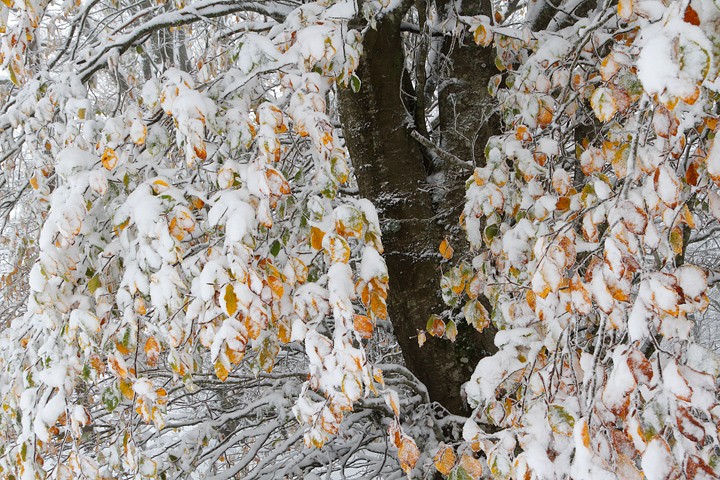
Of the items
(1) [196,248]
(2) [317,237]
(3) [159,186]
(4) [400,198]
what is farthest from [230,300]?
(4) [400,198]

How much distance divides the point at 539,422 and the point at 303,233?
78 cm

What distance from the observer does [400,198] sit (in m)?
2.14

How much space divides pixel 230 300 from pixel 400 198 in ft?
3.52

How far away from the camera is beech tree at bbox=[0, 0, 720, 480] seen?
3.23 feet

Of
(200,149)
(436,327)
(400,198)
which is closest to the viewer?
(200,149)

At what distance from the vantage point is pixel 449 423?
89.4 inches

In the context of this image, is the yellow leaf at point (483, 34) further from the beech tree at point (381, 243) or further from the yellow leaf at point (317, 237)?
the yellow leaf at point (317, 237)

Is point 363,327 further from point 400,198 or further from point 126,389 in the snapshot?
point 400,198

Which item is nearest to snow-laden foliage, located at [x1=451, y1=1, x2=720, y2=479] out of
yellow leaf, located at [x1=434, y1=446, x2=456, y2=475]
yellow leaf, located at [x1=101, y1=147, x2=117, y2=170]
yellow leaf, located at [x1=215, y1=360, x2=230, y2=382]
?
yellow leaf, located at [x1=434, y1=446, x2=456, y2=475]

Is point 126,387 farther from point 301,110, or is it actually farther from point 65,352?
point 301,110

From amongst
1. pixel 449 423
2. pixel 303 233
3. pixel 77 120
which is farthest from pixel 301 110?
pixel 449 423

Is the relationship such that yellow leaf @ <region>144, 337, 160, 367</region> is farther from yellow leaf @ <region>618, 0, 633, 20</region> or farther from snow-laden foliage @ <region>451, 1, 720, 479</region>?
yellow leaf @ <region>618, 0, 633, 20</region>

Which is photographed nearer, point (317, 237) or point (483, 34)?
point (317, 237)

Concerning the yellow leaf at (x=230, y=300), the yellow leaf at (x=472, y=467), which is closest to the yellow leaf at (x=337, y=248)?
the yellow leaf at (x=230, y=300)
